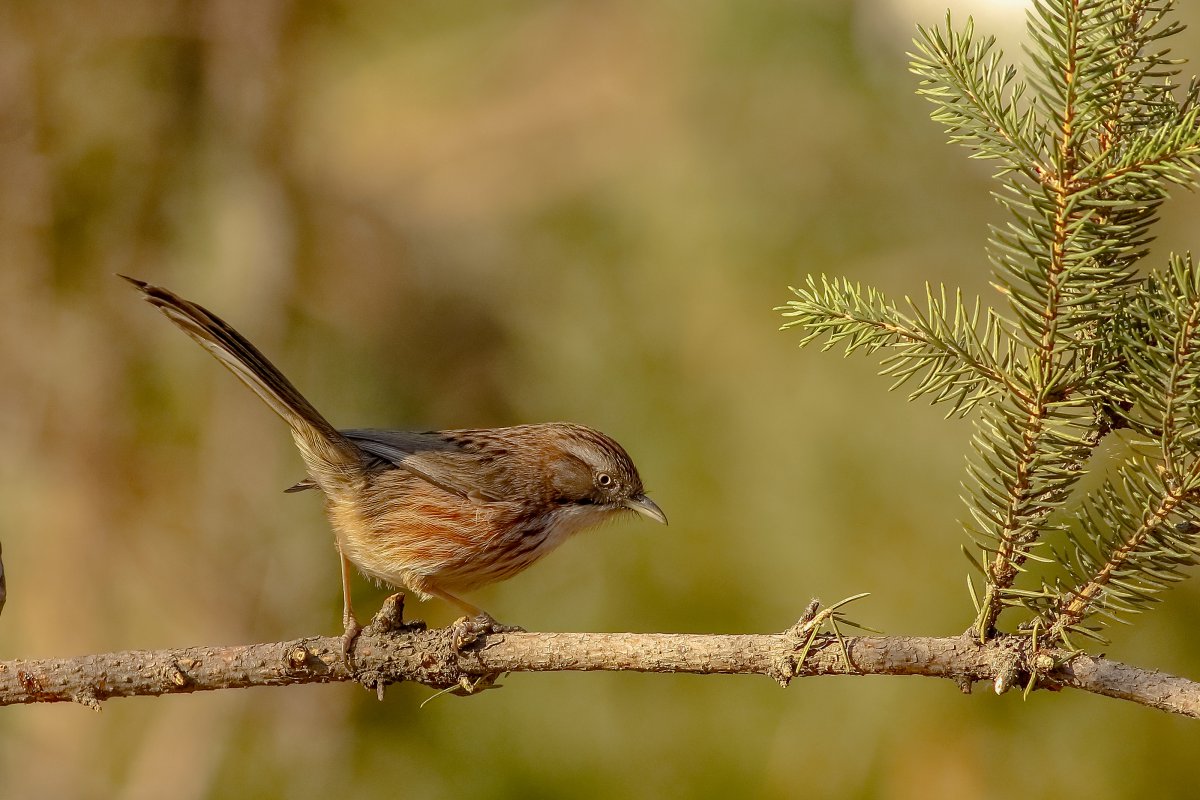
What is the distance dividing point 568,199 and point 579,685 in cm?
240

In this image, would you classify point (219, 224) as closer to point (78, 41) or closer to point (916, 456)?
point (78, 41)

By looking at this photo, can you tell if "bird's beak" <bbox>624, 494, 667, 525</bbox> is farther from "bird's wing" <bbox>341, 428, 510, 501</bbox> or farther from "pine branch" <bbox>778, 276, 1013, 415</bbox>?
"pine branch" <bbox>778, 276, 1013, 415</bbox>

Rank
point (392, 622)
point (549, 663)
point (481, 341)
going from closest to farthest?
point (549, 663) → point (392, 622) → point (481, 341)

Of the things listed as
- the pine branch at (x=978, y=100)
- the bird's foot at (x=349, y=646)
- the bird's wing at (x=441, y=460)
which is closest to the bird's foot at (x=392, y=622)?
the bird's foot at (x=349, y=646)

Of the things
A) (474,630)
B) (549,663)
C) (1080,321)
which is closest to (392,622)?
(474,630)

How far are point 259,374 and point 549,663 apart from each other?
1619 millimetres

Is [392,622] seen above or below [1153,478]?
below

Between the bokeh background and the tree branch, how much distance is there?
144cm

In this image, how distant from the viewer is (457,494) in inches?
161

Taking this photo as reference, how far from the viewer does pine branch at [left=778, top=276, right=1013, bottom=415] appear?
6.31 ft

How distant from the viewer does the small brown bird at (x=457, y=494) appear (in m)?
3.93

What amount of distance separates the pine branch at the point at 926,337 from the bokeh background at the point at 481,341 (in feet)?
5.77

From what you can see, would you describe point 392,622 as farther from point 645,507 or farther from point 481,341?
point 481,341

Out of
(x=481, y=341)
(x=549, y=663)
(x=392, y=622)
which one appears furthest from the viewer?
(x=481, y=341)
